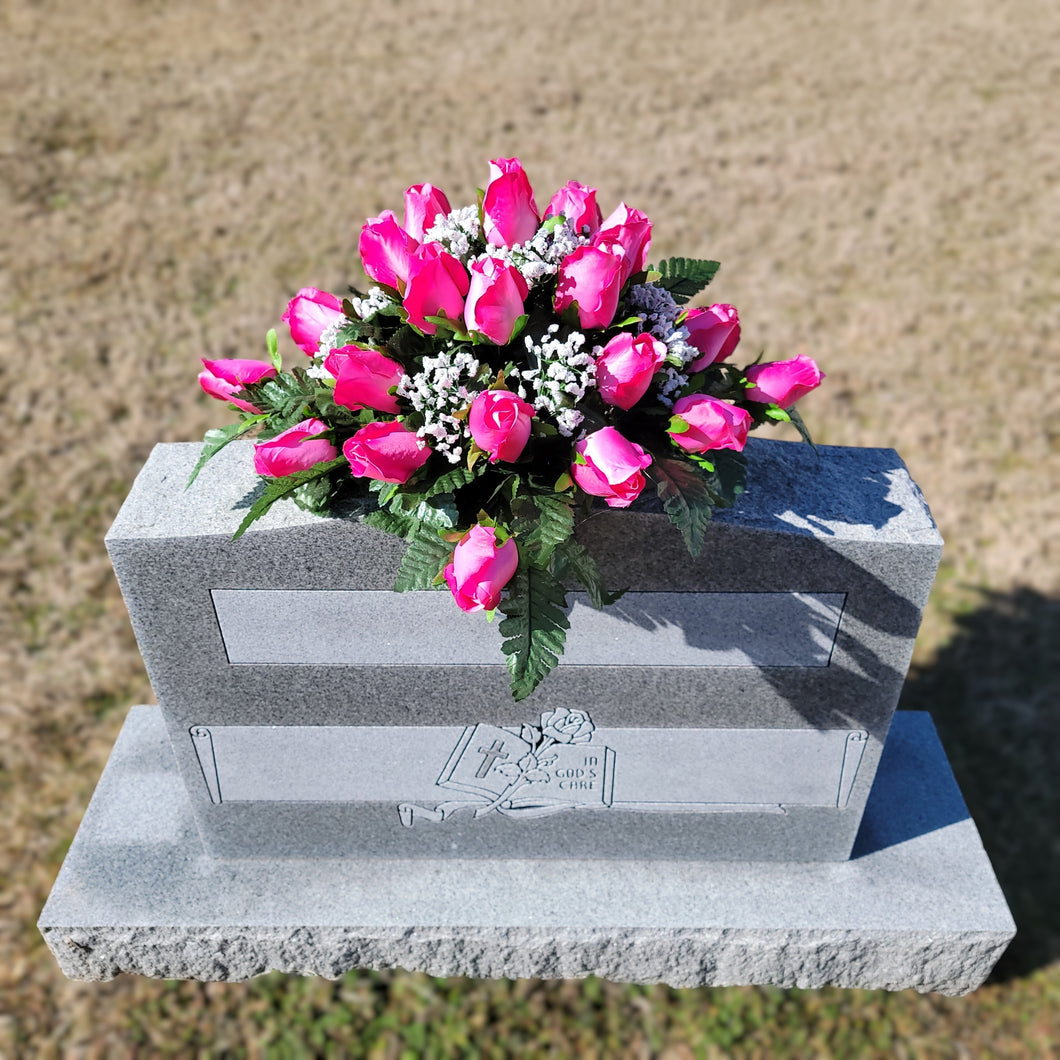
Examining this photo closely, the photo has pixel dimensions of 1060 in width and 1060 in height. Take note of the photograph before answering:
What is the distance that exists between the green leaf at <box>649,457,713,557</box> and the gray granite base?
129 centimetres

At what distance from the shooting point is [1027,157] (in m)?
6.98

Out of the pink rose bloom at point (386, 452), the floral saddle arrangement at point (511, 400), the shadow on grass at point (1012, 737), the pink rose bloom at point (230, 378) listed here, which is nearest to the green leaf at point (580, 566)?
the floral saddle arrangement at point (511, 400)

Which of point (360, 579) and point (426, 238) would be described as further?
point (360, 579)

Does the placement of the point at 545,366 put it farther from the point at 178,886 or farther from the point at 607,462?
the point at 178,886

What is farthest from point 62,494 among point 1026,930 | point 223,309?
point 1026,930

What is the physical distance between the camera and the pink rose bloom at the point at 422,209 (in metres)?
1.94

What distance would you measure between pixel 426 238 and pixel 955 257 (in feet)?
17.2

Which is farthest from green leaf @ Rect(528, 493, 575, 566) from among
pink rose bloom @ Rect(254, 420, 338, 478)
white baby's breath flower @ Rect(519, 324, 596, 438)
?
pink rose bloom @ Rect(254, 420, 338, 478)

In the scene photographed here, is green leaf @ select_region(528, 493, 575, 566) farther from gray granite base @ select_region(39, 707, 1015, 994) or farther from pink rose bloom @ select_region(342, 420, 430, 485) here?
gray granite base @ select_region(39, 707, 1015, 994)

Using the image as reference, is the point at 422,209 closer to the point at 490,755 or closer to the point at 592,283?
the point at 592,283

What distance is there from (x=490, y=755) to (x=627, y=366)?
1.22 m

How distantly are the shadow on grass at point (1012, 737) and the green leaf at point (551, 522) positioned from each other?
2.36 metres

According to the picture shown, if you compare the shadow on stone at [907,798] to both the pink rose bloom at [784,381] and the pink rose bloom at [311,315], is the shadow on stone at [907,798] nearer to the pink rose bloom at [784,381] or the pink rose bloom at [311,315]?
the pink rose bloom at [784,381]

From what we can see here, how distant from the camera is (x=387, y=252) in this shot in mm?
1845
